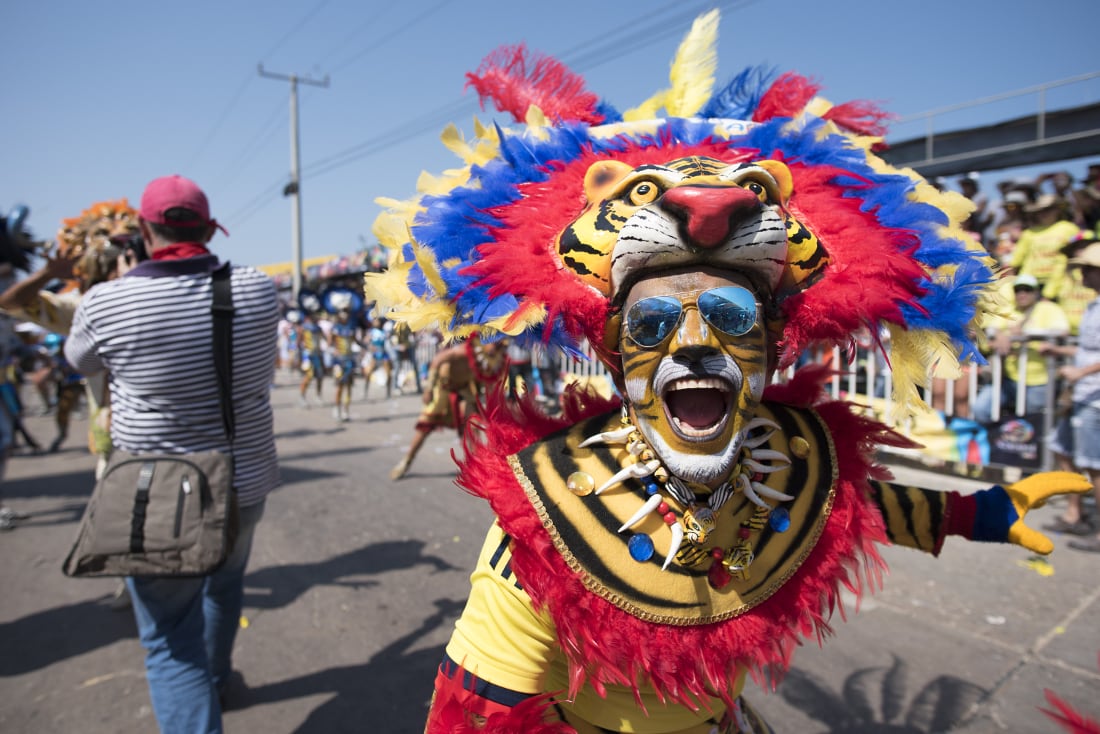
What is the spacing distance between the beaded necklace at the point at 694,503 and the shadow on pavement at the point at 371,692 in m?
1.92

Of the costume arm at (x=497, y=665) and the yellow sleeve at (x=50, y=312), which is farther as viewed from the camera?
the yellow sleeve at (x=50, y=312)

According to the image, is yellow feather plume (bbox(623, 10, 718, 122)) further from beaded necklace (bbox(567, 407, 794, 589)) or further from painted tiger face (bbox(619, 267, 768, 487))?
beaded necklace (bbox(567, 407, 794, 589))

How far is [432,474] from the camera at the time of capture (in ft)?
21.6

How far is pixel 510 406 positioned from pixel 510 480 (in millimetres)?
245

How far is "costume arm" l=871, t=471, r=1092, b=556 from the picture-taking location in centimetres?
150

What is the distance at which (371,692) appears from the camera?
2902 millimetres

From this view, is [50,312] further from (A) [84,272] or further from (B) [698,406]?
(B) [698,406]

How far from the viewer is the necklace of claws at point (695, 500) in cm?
127

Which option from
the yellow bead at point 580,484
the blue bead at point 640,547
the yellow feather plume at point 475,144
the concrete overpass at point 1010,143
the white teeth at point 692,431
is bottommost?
the blue bead at point 640,547

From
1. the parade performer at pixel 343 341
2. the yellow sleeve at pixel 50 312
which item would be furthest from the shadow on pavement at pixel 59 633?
the parade performer at pixel 343 341

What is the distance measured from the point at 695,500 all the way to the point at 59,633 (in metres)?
3.77

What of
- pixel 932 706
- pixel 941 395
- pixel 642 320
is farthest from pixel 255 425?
pixel 941 395

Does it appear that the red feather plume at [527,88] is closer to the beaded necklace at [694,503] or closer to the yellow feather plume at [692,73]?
the yellow feather plume at [692,73]

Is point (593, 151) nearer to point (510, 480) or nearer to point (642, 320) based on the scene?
point (642, 320)
